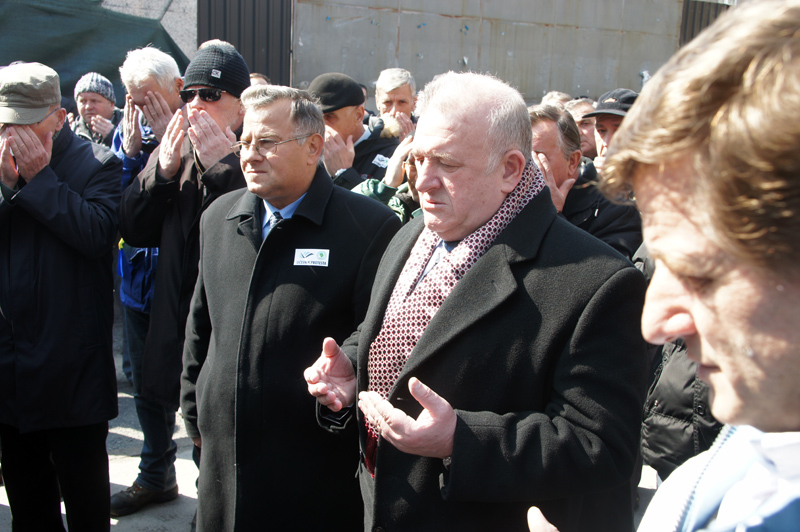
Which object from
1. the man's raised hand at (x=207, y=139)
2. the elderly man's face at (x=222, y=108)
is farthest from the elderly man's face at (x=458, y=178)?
the elderly man's face at (x=222, y=108)

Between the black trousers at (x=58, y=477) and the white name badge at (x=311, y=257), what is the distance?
143 centimetres

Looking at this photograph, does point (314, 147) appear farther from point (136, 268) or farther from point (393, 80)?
point (393, 80)

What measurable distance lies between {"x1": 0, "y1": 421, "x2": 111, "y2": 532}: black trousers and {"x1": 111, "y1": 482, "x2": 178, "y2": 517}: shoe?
1.56 feet

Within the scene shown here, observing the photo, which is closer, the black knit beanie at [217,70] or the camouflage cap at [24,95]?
the camouflage cap at [24,95]

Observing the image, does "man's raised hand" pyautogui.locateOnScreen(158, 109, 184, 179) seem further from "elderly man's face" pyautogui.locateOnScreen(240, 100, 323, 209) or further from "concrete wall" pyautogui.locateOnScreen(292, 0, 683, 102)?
"concrete wall" pyautogui.locateOnScreen(292, 0, 683, 102)

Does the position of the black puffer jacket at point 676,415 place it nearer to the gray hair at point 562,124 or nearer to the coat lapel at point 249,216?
the gray hair at point 562,124

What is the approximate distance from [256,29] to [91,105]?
3.40 m

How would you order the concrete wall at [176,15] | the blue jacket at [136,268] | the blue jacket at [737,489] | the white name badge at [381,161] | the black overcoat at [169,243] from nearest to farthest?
1. the blue jacket at [737,489]
2. the black overcoat at [169,243]
3. the blue jacket at [136,268]
4. the white name badge at [381,161]
5. the concrete wall at [176,15]

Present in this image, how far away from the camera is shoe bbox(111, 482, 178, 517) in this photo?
138 inches

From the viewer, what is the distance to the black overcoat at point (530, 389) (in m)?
1.55

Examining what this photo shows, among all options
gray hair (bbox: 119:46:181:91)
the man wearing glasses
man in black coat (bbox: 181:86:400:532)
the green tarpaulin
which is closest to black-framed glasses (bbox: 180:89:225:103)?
the man wearing glasses

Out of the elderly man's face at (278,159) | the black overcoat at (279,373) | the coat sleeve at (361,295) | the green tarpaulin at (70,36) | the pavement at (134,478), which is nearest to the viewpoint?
the coat sleeve at (361,295)

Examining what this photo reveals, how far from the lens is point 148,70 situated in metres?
3.84

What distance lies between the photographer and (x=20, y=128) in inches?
114
